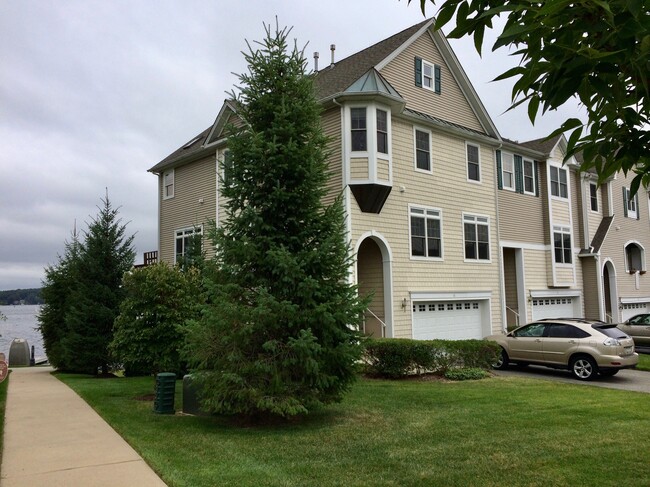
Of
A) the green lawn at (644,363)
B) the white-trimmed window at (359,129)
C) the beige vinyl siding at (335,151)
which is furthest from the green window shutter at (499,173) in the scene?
the beige vinyl siding at (335,151)

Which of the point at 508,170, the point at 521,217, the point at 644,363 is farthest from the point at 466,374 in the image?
the point at 508,170

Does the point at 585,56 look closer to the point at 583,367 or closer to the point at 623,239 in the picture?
the point at 583,367

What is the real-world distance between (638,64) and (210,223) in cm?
793

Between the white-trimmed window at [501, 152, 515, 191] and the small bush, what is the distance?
11267 mm

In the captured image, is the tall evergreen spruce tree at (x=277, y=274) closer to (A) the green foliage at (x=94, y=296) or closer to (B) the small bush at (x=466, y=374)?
(B) the small bush at (x=466, y=374)

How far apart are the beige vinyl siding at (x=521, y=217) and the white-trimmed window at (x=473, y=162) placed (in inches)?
73.6

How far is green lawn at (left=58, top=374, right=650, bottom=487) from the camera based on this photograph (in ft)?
20.0

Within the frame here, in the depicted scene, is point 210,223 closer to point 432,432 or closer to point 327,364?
point 327,364

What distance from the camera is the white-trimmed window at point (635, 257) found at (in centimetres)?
3222

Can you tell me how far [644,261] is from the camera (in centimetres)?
3238

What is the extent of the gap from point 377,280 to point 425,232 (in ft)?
8.64

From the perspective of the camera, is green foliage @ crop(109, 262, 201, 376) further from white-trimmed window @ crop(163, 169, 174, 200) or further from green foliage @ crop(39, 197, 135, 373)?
white-trimmed window @ crop(163, 169, 174, 200)

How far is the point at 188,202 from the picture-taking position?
24.7m

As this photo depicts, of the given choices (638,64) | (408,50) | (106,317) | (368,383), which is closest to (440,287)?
(368,383)
